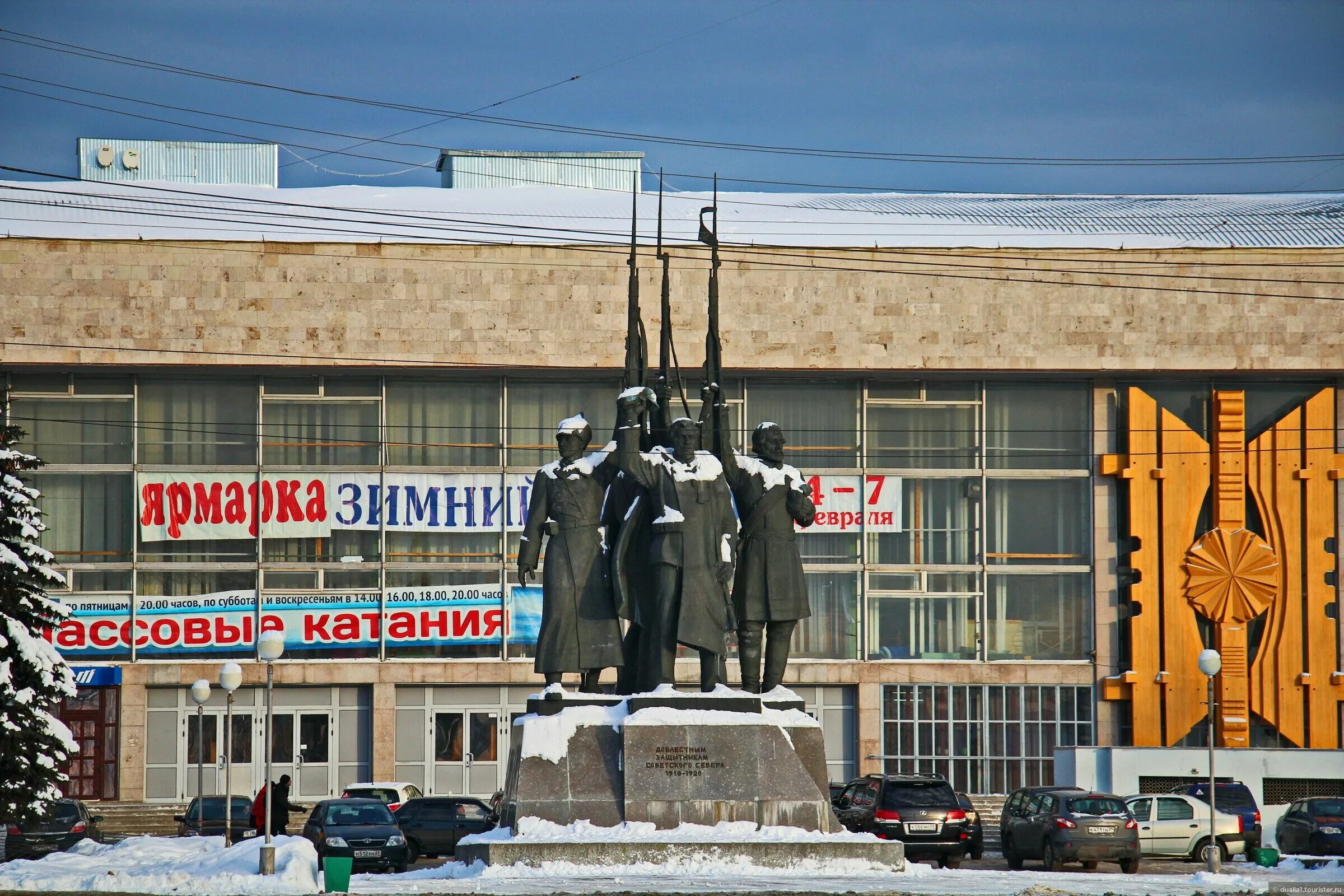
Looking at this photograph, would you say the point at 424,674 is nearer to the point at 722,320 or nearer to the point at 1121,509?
the point at 722,320

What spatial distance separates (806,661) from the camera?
137 feet

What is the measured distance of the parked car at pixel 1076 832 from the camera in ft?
82.5

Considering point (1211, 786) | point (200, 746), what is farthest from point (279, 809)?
point (1211, 786)

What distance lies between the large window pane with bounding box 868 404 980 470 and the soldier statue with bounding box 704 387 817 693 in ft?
75.3

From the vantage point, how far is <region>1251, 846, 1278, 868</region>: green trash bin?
78.5 feet

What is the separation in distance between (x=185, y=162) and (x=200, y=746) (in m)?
22.5

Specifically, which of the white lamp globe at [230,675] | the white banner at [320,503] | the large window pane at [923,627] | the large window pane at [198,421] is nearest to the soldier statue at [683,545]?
the white lamp globe at [230,675]

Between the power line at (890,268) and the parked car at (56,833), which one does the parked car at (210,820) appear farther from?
the power line at (890,268)

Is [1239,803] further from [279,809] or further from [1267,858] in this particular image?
[279,809]

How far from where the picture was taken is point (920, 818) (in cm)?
2577

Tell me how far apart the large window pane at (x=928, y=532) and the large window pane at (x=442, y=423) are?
9.23m

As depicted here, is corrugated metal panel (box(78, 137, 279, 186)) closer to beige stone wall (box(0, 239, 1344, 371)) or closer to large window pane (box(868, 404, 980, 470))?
beige stone wall (box(0, 239, 1344, 371))

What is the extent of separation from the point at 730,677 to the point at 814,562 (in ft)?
14.5

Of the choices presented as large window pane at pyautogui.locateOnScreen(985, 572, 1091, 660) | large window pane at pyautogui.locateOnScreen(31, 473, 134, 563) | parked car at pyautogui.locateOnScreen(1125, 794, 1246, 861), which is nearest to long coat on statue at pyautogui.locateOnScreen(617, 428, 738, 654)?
parked car at pyautogui.locateOnScreen(1125, 794, 1246, 861)
